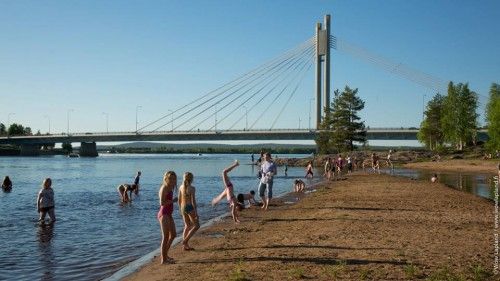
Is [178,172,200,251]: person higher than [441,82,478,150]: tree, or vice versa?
[441,82,478,150]: tree

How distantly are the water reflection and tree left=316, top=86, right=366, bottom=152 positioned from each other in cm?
6250

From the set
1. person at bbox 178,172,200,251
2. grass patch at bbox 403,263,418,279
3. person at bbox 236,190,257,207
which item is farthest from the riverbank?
person at bbox 236,190,257,207

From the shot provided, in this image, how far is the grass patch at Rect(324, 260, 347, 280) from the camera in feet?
22.6

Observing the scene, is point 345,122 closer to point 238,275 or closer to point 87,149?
point 238,275

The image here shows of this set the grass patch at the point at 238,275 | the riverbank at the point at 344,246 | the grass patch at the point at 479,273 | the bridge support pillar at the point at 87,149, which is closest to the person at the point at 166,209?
the riverbank at the point at 344,246

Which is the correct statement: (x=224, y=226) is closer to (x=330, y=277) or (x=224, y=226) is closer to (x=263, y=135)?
(x=330, y=277)

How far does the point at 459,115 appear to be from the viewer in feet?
232

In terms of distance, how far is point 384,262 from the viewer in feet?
24.9

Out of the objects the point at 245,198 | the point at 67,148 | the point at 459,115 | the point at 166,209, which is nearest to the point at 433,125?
the point at 459,115

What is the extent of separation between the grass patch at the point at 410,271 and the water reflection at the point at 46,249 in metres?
5.76

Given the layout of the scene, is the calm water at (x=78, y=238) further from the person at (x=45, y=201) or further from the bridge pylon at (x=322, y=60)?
the bridge pylon at (x=322, y=60)

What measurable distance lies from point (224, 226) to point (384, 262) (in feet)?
19.8

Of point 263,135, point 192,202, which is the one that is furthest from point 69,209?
point 263,135

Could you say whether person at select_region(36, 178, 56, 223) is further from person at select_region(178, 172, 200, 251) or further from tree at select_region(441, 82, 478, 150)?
tree at select_region(441, 82, 478, 150)
